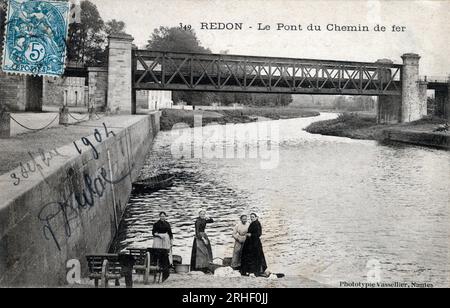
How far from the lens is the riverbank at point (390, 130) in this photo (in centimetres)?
2932

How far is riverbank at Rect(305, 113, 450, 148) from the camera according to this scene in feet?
96.2

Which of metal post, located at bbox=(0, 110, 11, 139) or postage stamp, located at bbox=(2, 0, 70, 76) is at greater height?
postage stamp, located at bbox=(2, 0, 70, 76)

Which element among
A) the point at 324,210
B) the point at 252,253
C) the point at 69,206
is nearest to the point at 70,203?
the point at 69,206

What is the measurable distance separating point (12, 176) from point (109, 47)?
2241cm

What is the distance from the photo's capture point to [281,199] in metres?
15.6

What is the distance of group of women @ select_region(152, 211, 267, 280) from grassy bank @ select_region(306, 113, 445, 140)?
26.4 meters

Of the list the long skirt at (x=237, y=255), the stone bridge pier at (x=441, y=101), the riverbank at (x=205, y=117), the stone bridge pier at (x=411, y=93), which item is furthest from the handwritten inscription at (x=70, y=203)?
the stone bridge pier at (x=441, y=101)

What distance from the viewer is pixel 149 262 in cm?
721

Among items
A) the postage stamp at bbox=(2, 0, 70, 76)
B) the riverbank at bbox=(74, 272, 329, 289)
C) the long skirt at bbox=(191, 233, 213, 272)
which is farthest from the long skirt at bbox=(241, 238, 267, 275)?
the postage stamp at bbox=(2, 0, 70, 76)

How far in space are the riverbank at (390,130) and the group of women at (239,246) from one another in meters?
23.5

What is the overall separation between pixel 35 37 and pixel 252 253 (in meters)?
7.93

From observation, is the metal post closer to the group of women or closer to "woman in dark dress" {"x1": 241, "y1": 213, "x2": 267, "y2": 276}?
the group of women

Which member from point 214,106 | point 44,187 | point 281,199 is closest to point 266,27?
point 44,187
